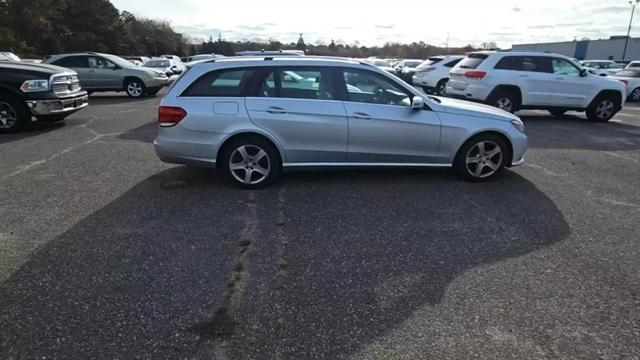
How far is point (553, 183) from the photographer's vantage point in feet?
18.9

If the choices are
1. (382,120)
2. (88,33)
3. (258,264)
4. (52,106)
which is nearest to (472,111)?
(382,120)

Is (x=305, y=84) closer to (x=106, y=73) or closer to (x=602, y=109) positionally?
(x=602, y=109)

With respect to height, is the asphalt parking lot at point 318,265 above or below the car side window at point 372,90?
below

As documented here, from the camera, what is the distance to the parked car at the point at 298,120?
511 centimetres

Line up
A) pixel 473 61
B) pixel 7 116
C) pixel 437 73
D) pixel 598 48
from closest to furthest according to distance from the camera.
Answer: pixel 7 116, pixel 473 61, pixel 437 73, pixel 598 48

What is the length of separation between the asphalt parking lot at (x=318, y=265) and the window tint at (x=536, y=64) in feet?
19.1

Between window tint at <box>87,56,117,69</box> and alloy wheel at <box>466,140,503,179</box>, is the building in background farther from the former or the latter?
alloy wheel at <box>466,140,503,179</box>

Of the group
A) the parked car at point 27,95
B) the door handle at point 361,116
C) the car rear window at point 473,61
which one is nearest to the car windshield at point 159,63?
the parked car at point 27,95

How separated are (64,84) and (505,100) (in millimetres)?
10795

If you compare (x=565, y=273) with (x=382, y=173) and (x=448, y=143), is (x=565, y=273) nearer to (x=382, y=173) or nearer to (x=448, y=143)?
(x=448, y=143)

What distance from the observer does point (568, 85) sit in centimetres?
1098

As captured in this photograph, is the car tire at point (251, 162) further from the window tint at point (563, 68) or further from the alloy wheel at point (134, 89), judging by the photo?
the alloy wheel at point (134, 89)

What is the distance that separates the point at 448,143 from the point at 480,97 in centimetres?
629

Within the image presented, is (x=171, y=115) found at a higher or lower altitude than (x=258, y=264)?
higher
